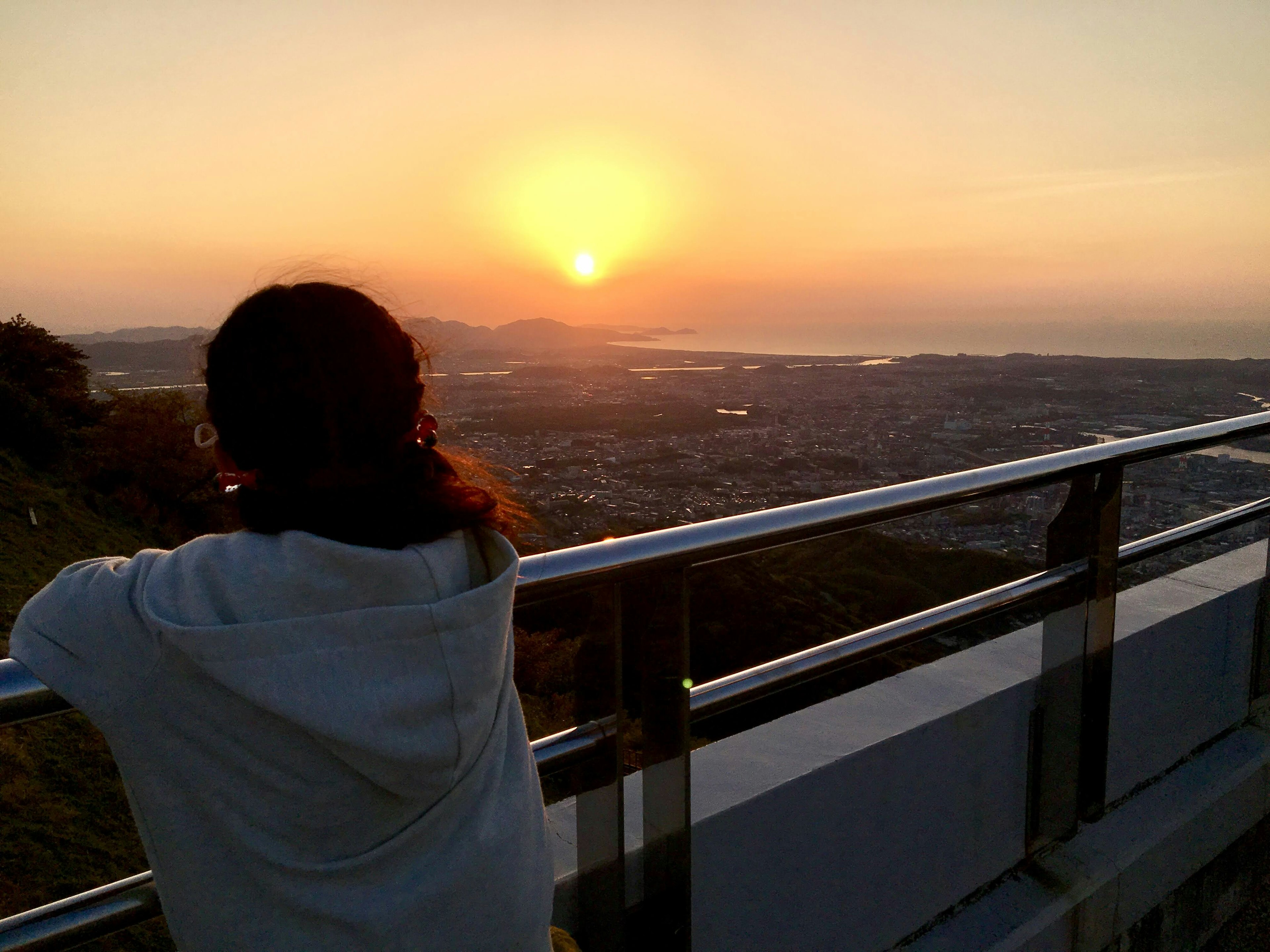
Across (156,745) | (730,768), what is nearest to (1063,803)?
(730,768)

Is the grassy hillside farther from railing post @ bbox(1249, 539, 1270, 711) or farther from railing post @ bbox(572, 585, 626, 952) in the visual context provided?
railing post @ bbox(1249, 539, 1270, 711)

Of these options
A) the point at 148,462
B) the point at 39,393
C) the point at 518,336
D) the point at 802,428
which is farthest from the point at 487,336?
the point at 39,393

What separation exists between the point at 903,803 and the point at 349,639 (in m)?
1.52

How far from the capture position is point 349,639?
97 cm

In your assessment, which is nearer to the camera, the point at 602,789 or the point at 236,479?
the point at 236,479

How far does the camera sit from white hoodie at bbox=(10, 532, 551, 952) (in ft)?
3.09

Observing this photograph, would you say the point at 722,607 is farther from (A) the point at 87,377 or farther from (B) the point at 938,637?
(A) the point at 87,377

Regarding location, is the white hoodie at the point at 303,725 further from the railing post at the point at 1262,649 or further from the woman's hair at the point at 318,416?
the railing post at the point at 1262,649

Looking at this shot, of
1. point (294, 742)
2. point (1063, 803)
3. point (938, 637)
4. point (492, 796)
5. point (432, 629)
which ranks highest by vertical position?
point (432, 629)

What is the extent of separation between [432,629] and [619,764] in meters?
0.60

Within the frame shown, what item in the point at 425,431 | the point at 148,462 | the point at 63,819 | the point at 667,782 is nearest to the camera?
the point at 425,431

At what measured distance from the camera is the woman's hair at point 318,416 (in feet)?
3.54

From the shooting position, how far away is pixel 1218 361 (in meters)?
8.23

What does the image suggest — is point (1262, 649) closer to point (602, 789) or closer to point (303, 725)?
point (602, 789)
